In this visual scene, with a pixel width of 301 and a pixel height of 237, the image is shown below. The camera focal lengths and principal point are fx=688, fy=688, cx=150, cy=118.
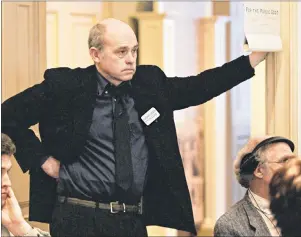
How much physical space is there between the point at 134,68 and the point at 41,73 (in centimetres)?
40

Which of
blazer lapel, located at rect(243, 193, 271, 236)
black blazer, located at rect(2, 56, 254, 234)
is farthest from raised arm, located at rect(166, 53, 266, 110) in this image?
blazer lapel, located at rect(243, 193, 271, 236)

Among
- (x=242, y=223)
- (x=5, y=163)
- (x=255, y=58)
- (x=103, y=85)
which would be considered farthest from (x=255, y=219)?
(x=5, y=163)

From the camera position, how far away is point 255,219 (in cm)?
293

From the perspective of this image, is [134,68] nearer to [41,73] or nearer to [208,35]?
[41,73]

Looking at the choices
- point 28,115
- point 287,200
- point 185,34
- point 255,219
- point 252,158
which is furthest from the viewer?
point 185,34

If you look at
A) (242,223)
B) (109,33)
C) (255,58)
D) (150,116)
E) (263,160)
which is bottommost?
(242,223)

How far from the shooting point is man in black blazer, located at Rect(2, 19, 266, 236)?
2.73 meters

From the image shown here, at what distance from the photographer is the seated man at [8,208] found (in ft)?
8.41

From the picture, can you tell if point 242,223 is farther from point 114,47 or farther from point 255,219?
point 114,47

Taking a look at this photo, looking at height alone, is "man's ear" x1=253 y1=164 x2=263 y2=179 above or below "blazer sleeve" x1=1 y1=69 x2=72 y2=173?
below

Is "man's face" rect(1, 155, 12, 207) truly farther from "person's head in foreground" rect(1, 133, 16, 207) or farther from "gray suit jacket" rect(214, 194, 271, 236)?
"gray suit jacket" rect(214, 194, 271, 236)

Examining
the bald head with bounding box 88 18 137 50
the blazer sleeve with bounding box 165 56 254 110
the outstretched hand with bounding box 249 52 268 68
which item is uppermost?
the bald head with bounding box 88 18 137 50

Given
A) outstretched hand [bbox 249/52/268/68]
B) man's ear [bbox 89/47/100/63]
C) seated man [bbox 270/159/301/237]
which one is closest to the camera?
seated man [bbox 270/159/301/237]

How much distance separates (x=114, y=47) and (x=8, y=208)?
744 millimetres
